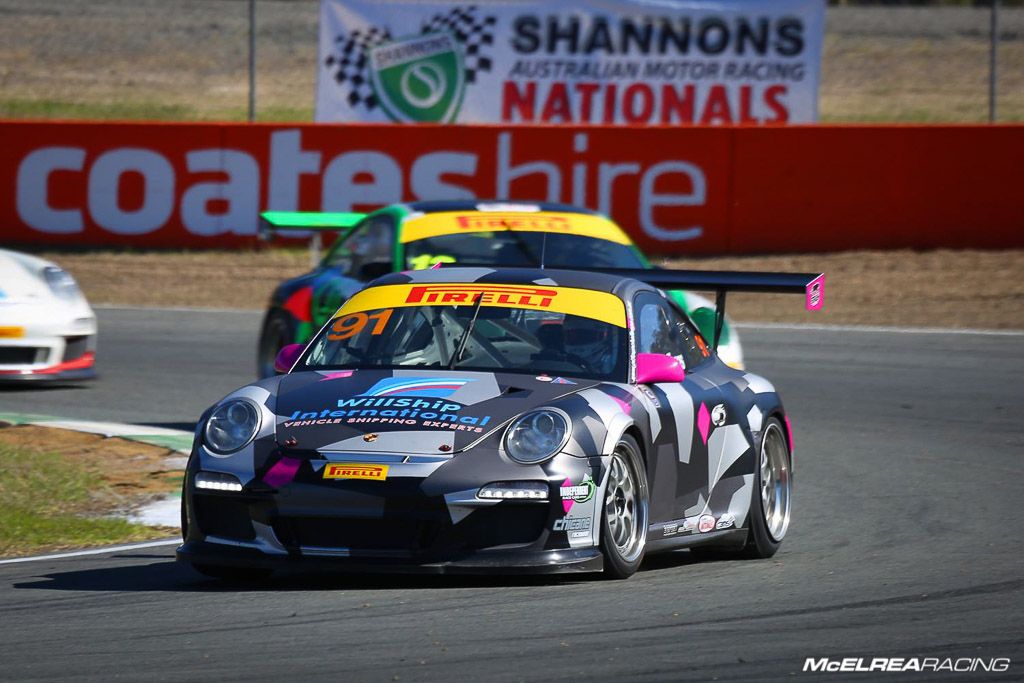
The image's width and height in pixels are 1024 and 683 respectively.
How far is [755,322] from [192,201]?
6726 millimetres

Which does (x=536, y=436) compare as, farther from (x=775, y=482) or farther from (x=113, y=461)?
(x=113, y=461)

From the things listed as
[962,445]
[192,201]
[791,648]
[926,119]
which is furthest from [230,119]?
[791,648]

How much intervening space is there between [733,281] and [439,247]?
12.6 ft

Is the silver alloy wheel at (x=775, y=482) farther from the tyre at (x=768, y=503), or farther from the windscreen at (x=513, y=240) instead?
the windscreen at (x=513, y=240)

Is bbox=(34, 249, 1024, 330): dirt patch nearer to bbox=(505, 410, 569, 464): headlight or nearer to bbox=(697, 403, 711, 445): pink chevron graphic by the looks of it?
bbox=(697, 403, 711, 445): pink chevron graphic

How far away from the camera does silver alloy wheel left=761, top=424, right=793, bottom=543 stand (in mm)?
7719

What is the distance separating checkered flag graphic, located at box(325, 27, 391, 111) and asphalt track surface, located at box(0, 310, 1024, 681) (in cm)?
1328

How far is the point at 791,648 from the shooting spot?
543 cm

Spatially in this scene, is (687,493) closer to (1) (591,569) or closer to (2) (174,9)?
(1) (591,569)

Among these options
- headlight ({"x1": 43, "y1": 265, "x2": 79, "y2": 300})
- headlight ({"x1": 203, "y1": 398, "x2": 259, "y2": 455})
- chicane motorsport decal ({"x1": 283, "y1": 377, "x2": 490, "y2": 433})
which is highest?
chicane motorsport decal ({"x1": 283, "y1": 377, "x2": 490, "y2": 433})

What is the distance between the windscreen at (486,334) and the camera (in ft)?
23.0

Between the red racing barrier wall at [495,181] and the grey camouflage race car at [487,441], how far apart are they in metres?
12.1

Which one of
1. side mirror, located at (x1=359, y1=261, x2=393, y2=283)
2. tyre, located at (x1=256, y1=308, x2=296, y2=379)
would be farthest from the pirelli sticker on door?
tyre, located at (x1=256, y1=308, x2=296, y2=379)

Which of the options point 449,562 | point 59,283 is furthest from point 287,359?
point 59,283
